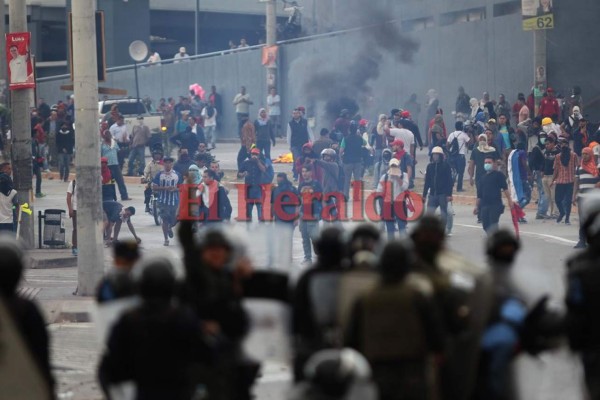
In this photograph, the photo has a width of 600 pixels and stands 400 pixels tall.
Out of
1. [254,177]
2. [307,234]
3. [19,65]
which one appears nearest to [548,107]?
[254,177]

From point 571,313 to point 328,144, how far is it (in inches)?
834

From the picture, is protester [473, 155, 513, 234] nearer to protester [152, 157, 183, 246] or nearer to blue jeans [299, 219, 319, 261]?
blue jeans [299, 219, 319, 261]

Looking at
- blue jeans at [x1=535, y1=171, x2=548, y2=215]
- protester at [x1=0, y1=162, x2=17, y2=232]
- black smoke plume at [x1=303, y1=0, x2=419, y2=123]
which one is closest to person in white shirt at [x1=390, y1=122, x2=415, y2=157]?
blue jeans at [x1=535, y1=171, x2=548, y2=215]

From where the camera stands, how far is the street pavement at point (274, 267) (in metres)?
7.45

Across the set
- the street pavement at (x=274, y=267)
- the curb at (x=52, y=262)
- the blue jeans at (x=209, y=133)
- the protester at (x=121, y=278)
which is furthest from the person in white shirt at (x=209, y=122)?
the protester at (x=121, y=278)

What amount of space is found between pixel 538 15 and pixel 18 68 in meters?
11.3

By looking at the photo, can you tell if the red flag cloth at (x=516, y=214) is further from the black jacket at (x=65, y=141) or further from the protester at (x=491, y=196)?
the black jacket at (x=65, y=141)

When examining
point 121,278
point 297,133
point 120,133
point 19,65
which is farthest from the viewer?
point 120,133

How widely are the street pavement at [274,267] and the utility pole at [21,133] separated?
47.4 inches

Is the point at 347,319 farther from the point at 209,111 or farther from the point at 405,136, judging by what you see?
the point at 209,111

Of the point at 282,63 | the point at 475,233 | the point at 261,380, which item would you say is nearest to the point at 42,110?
the point at 282,63

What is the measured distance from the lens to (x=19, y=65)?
68.9 feet

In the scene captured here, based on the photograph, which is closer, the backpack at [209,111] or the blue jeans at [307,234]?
the blue jeans at [307,234]

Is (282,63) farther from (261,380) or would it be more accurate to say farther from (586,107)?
(261,380)
